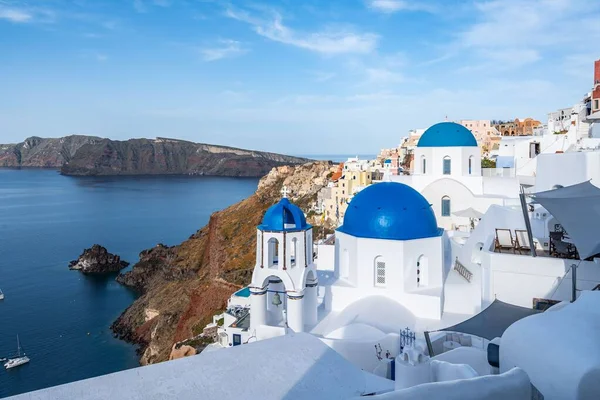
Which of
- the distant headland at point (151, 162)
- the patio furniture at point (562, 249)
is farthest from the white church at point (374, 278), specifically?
the distant headland at point (151, 162)

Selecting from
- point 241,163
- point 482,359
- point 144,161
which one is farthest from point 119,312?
point 144,161

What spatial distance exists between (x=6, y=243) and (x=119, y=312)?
97.1 ft

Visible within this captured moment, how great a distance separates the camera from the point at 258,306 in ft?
40.5

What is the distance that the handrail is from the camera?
13916 mm

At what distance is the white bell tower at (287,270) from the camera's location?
12234 millimetres

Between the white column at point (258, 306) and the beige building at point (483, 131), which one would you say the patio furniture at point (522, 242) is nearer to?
the white column at point (258, 306)

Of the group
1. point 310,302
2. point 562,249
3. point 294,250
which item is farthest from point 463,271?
point 294,250

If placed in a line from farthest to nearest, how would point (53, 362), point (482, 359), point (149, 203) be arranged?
point (149, 203) → point (53, 362) → point (482, 359)

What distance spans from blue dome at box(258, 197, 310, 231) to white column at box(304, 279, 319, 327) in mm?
1534

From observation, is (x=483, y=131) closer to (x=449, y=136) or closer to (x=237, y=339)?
(x=449, y=136)

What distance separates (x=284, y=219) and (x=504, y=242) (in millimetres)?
5537

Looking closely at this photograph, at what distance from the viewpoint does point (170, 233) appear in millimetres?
67062

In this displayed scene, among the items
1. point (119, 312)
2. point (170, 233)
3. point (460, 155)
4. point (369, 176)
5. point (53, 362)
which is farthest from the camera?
point (170, 233)

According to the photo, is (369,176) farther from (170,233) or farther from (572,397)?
(572,397)
